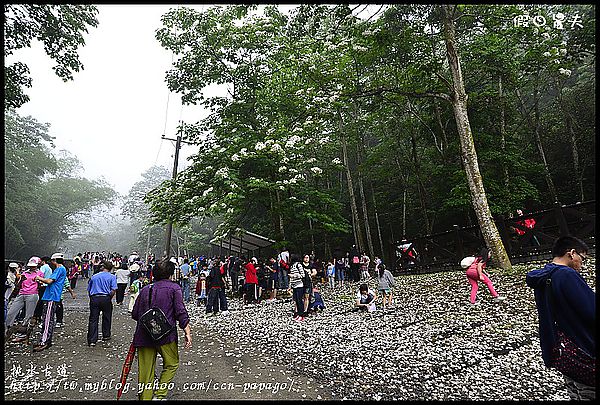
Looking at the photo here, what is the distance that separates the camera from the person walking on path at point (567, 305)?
2.62 meters

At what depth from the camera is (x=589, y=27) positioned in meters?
10.8

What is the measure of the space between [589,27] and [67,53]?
56.7 feet

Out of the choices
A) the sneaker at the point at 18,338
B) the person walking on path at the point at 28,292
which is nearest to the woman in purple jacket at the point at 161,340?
the person walking on path at the point at 28,292

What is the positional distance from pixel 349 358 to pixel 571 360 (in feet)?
12.5

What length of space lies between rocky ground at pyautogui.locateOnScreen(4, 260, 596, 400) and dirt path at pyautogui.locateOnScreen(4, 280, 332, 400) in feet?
0.06

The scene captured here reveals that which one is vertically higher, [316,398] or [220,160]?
[220,160]

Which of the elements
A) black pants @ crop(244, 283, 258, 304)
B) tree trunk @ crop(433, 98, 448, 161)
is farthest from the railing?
black pants @ crop(244, 283, 258, 304)

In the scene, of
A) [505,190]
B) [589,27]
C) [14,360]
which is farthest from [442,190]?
[14,360]

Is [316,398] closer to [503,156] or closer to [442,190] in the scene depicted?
[503,156]

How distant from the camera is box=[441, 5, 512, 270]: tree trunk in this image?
34.6ft

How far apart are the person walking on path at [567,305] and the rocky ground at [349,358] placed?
1899mm

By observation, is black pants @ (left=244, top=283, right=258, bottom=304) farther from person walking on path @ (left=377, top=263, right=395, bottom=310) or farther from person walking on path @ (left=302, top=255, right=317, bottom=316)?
person walking on path @ (left=377, top=263, right=395, bottom=310)

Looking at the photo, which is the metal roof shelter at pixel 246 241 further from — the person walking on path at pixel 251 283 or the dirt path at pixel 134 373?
the dirt path at pixel 134 373

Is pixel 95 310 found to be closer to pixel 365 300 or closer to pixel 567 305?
pixel 365 300
